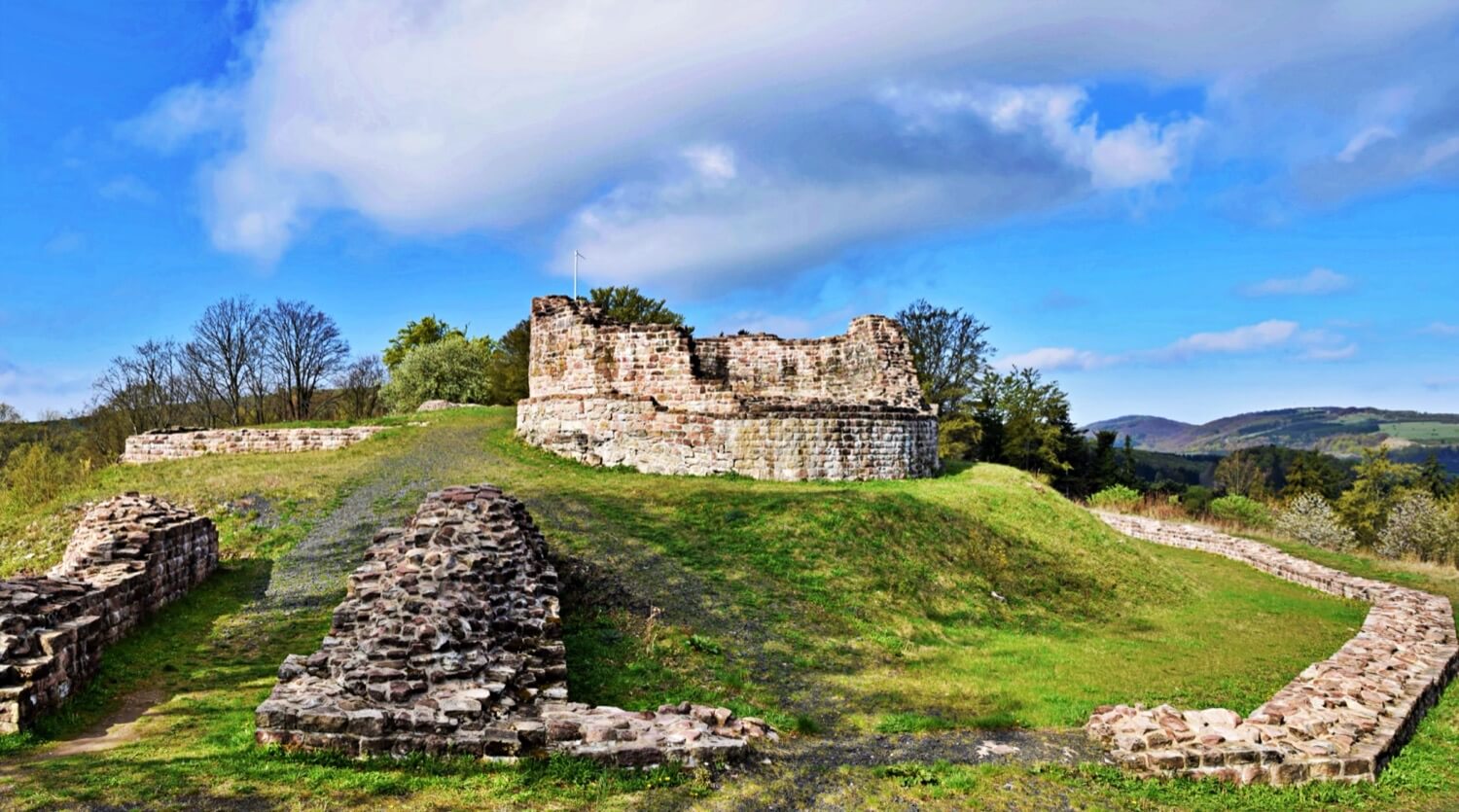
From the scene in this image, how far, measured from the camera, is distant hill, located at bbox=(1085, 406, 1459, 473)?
116194 millimetres

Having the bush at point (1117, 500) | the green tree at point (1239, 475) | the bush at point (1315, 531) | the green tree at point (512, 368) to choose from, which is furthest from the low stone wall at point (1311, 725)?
the green tree at point (1239, 475)

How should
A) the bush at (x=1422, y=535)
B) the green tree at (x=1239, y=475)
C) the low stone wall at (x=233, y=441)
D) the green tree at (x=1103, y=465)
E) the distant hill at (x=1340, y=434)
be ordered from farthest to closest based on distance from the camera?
the distant hill at (x=1340, y=434)
the green tree at (x=1239, y=475)
the green tree at (x=1103, y=465)
the bush at (x=1422, y=535)
the low stone wall at (x=233, y=441)

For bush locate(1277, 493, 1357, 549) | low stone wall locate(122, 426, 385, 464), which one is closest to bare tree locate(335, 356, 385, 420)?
low stone wall locate(122, 426, 385, 464)

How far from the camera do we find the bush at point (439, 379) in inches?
1849

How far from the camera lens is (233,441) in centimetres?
2522

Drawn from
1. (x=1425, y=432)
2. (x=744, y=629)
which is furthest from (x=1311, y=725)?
(x=1425, y=432)

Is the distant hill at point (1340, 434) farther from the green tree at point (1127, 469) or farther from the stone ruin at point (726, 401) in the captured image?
the stone ruin at point (726, 401)

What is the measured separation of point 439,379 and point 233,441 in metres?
22.3

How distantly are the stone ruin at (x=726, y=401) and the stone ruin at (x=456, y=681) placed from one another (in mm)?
11372

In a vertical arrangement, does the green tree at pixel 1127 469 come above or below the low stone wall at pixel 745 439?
below

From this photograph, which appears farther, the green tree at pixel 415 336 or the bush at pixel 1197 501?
the green tree at pixel 415 336

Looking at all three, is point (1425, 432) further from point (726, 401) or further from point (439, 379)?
point (726, 401)

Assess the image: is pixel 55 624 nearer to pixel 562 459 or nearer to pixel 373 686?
pixel 373 686

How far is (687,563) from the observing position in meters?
13.1
